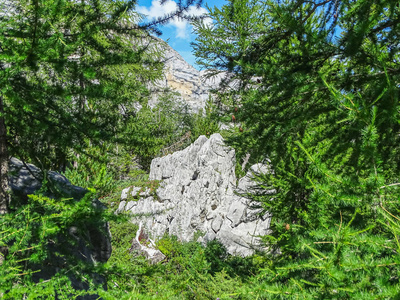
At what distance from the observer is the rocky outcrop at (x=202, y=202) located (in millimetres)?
9914

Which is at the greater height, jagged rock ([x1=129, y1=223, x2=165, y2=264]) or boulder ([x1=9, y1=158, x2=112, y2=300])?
boulder ([x1=9, y1=158, x2=112, y2=300])

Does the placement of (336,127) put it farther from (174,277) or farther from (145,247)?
(145,247)

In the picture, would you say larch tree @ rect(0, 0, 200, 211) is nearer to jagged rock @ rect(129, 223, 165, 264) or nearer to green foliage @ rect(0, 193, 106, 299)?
green foliage @ rect(0, 193, 106, 299)

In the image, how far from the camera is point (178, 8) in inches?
95.0

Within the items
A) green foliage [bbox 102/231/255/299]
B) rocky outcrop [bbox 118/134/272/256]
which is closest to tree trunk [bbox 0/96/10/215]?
green foliage [bbox 102/231/255/299]

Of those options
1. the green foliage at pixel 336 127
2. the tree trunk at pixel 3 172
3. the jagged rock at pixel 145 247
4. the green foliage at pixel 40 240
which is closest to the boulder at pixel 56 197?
the tree trunk at pixel 3 172

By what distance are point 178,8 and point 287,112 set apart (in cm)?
141

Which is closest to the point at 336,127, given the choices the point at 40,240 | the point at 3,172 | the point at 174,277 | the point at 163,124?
the point at 40,240

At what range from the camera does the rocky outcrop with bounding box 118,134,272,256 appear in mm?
9914

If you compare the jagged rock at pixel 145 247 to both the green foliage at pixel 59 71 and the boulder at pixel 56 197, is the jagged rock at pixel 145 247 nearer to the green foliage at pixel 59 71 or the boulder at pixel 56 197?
the boulder at pixel 56 197

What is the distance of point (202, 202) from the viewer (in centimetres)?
1135

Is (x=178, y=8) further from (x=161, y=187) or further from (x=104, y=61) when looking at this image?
(x=161, y=187)

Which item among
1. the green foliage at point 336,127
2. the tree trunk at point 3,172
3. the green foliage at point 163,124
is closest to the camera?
the green foliage at point 336,127

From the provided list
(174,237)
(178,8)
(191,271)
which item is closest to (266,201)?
(191,271)
